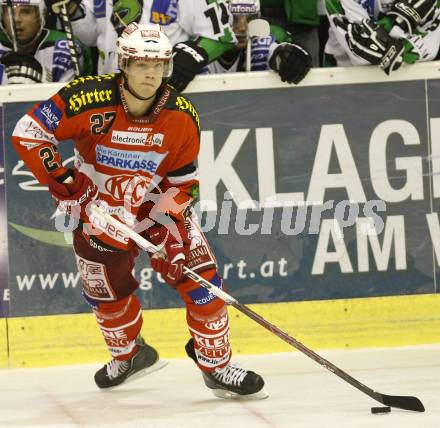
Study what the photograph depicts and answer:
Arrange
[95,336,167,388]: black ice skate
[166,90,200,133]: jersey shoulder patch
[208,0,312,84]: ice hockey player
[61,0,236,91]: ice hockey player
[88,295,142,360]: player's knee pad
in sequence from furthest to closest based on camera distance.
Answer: [61,0,236,91]: ice hockey player, [208,0,312,84]: ice hockey player, [95,336,167,388]: black ice skate, [88,295,142,360]: player's knee pad, [166,90,200,133]: jersey shoulder patch

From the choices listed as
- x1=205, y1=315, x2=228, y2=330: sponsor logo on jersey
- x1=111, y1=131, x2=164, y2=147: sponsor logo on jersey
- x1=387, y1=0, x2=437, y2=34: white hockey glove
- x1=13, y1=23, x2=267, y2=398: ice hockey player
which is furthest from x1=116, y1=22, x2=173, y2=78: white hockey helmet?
x1=387, y1=0, x2=437, y2=34: white hockey glove

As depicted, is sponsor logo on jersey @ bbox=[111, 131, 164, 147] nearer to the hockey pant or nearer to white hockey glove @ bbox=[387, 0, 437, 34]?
the hockey pant

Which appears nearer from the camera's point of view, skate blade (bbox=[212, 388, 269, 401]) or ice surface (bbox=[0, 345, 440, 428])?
ice surface (bbox=[0, 345, 440, 428])

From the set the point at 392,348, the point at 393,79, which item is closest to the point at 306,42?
the point at 393,79

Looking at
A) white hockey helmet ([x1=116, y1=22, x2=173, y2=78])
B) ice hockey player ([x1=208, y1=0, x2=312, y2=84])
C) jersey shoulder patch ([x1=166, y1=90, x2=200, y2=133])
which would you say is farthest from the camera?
ice hockey player ([x1=208, y1=0, x2=312, y2=84])

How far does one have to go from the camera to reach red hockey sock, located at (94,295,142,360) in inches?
188

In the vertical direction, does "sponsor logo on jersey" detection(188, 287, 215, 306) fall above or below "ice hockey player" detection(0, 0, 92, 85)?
below

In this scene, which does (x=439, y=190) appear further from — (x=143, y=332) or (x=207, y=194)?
(x=143, y=332)

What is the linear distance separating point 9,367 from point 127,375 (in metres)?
0.80

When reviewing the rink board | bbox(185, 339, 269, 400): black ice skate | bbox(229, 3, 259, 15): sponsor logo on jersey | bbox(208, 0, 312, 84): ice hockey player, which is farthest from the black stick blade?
bbox(229, 3, 259, 15): sponsor logo on jersey

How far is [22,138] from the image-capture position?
14.2ft

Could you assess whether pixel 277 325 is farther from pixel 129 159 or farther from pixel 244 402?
pixel 129 159

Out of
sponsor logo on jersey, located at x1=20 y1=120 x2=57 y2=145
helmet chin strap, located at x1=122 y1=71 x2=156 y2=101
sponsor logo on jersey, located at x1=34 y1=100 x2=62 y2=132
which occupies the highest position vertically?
helmet chin strap, located at x1=122 y1=71 x2=156 y2=101

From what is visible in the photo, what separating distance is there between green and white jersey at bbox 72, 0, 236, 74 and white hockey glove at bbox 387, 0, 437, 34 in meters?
0.85
